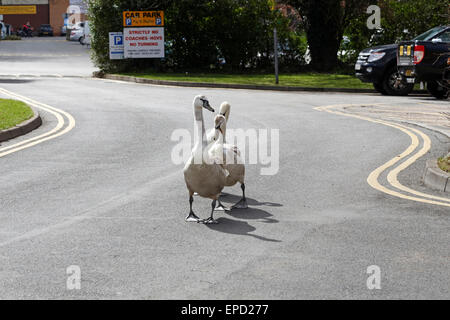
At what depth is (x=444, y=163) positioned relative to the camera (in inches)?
379

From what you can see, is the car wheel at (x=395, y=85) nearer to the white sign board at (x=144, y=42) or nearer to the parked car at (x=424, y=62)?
the parked car at (x=424, y=62)

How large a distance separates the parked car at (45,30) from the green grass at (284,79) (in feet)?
169

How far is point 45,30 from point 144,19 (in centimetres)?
5052

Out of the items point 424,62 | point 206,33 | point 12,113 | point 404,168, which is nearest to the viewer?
point 404,168

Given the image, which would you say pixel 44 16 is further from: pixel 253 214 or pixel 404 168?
pixel 253 214

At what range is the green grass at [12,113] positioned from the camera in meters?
14.3

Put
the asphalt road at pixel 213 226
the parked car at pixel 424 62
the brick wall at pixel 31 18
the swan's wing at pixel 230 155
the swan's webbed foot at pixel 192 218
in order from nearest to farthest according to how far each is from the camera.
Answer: the asphalt road at pixel 213 226 → the swan's webbed foot at pixel 192 218 → the swan's wing at pixel 230 155 → the parked car at pixel 424 62 → the brick wall at pixel 31 18

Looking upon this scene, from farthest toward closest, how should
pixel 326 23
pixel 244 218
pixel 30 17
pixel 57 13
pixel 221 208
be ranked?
pixel 57 13
pixel 30 17
pixel 326 23
pixel 221 208
pixel 244 218

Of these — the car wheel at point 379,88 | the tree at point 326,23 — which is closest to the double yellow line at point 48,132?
the car wheel at point 379,88

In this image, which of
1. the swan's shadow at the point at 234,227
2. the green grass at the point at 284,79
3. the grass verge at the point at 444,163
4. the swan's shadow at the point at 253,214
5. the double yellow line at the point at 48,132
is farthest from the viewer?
the green grass at the point at 284,79

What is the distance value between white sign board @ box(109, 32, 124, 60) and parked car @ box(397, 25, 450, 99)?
42.2 feet

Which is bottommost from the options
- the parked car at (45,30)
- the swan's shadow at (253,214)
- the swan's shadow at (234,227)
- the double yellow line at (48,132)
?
the swan's shadow at (234,227)

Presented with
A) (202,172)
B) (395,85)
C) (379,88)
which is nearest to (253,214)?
(202,172)
